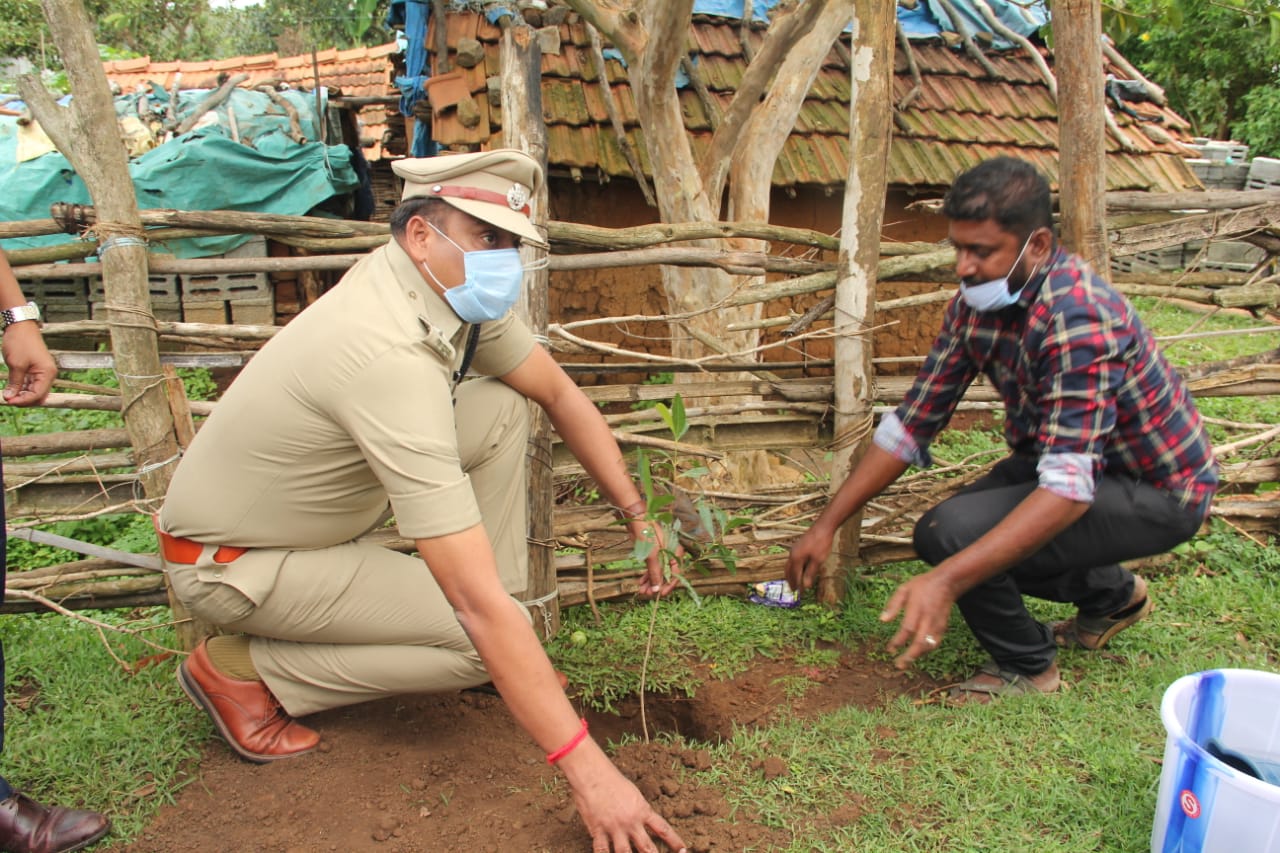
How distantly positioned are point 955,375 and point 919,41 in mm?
5609

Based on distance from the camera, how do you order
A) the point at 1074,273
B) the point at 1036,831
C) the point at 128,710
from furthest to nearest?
the point at 128,710
the point at 1074,273
the point at 1036,831

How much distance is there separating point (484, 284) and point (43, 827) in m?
1.60

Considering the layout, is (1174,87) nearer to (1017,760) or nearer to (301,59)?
(301,59)

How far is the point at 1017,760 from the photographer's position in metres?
2.34

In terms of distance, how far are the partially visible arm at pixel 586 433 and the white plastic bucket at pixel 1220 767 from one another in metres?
1.28

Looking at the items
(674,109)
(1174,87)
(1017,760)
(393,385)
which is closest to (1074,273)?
(1017,760)

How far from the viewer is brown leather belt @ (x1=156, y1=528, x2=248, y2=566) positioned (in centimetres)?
226

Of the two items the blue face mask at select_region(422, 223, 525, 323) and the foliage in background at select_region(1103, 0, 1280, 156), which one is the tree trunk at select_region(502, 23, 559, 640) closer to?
the blue face mask at select_region(422, 223, 525, 323)

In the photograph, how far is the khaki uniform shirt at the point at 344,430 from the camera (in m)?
1.88

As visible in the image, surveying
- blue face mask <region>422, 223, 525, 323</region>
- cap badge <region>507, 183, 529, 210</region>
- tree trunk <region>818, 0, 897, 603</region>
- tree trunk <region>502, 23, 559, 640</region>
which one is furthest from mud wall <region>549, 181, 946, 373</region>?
blue face mask <region>422, 223, 525, 323</region>

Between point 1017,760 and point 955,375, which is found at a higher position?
point 955,375

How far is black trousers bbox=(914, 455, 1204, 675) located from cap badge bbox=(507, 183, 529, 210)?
1.48 m

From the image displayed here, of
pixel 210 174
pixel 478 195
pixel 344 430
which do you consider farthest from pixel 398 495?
pixel 210 174

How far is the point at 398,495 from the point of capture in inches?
74.1
